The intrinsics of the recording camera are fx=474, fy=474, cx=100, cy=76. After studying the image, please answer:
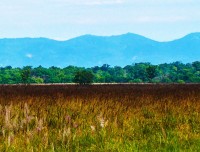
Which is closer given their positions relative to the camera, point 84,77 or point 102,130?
point 102,130

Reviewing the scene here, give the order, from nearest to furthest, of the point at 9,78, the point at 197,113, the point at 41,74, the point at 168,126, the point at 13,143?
the point at 13,143 < the point at 168,126 < the point at 197,113 < the point at 9,78 < the point at 41,74

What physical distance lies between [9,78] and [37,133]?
92564 mm

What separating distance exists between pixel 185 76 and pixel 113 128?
9269cm

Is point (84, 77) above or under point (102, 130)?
above

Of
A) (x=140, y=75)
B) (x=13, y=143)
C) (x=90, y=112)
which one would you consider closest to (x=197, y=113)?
(x=90, y=112)

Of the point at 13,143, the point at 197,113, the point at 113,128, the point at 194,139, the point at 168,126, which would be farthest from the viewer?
the point at 197,113

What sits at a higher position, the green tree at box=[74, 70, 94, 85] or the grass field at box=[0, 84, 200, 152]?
the green tree at box=[74, 70, 94, 85]

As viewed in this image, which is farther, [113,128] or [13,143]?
[113,128]

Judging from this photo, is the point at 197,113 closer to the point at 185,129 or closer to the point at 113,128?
the point at 185,129

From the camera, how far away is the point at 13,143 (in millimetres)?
9180

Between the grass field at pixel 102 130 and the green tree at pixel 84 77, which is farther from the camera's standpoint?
the green tree at pixel 84 77

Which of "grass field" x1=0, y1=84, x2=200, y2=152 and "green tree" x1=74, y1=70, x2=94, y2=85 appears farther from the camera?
"green tree" x1=74, y1=70, x2=94, y2=85

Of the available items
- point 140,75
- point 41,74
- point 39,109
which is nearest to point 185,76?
point 140,75

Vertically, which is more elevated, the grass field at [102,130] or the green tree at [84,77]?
the green tree at [84,77]
